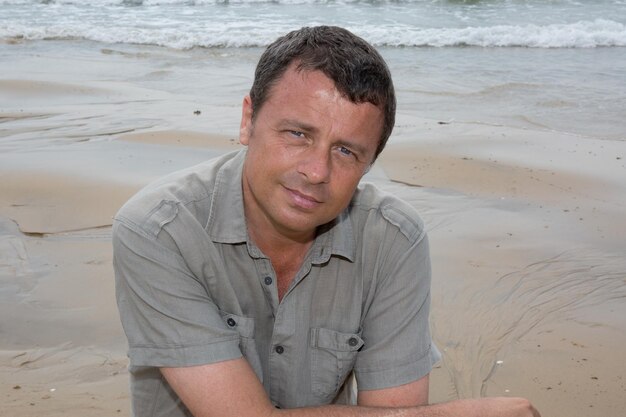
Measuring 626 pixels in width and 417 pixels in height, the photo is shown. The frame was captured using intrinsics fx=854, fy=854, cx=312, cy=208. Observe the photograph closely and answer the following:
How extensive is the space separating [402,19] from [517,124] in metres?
8.71

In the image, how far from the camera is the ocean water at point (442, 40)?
8.89m

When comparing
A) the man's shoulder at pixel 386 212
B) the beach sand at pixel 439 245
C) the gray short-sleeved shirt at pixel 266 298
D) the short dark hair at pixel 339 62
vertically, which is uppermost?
the short dark hair at pixel 339 62

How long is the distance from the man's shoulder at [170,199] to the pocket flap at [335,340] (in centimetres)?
47

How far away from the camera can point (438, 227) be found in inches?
210

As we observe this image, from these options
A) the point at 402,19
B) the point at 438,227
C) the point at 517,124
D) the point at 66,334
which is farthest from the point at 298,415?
the point at 402,19

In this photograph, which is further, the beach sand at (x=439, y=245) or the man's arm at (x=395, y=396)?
the beach sand at (x=439, y=245)

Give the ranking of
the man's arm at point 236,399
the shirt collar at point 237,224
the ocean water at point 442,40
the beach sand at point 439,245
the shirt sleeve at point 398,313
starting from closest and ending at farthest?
the man's arm at point 236,399 < the shirt collar at point 237,224 < the shirt sleeve at point 398,313 < the beach sand at point 439,245 < the ocean water at point 442,40

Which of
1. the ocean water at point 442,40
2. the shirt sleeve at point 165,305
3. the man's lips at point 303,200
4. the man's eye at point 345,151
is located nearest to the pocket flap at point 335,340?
the shirt sleeve at point 165,305

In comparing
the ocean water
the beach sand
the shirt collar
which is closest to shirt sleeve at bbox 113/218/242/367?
the shirt collar

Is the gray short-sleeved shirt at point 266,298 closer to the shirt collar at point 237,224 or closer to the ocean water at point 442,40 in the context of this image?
the shirt collar at point 237,224

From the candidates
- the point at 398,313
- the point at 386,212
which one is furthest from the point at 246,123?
the point at 398,313

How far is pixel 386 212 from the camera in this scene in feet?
8.09

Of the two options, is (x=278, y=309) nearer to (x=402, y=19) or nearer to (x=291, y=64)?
(x=291, y=64)

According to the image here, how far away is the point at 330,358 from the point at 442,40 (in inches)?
465
